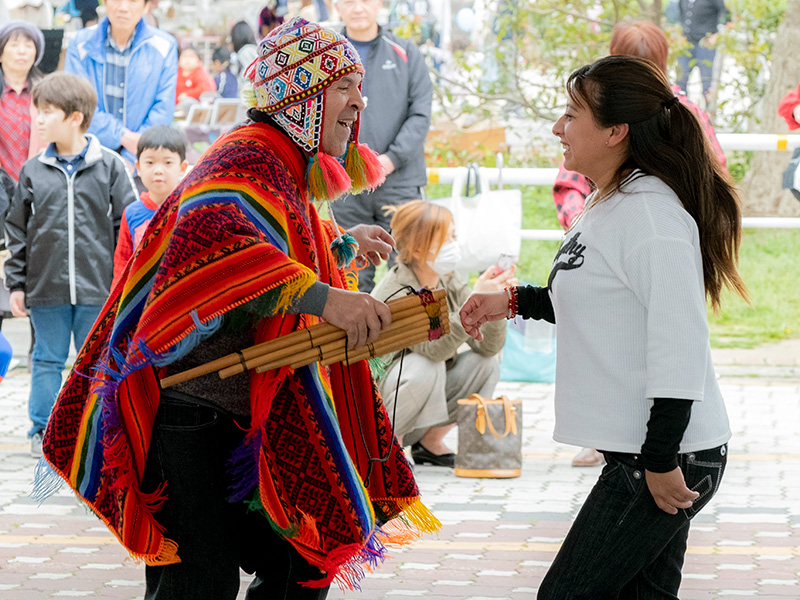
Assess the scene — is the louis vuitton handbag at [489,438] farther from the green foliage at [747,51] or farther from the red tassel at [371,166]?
the green foliage at [747,51]

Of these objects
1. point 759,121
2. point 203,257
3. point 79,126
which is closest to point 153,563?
point 203,257

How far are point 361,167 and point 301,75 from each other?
0.40 meters

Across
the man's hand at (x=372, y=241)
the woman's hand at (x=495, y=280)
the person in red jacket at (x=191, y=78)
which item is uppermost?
the man's hand at (x=372, y=241)

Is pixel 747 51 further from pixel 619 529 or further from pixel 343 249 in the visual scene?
pixel 619 529

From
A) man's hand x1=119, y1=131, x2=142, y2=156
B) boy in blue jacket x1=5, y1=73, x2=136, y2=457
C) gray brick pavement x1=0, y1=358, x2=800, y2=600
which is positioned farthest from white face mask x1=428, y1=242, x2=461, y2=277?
man's hand x1=119, y1=131, x2=142, y2=156

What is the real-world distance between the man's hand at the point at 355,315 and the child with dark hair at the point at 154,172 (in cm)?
308

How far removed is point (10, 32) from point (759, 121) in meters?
8.76

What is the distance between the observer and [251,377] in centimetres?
284

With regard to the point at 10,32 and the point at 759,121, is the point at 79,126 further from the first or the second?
the point at 759,121

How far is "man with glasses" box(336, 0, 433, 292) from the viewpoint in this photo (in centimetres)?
700

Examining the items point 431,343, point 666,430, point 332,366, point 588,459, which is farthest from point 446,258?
point 666,430

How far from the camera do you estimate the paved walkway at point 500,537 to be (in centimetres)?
434

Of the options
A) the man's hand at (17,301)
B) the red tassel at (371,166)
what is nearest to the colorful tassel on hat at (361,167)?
the red tassel at (371,166)

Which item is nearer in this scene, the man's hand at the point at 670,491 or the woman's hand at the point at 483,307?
the man's hand at the point at 670,491
